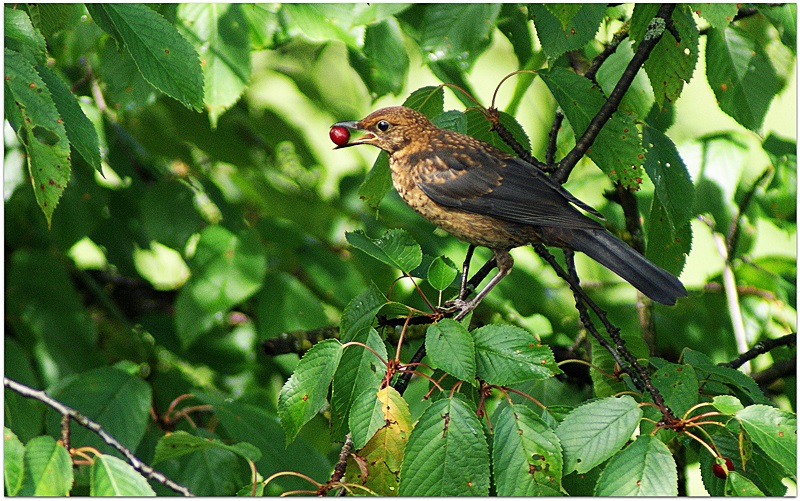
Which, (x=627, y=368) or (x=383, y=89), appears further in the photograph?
(x=383, y=89)

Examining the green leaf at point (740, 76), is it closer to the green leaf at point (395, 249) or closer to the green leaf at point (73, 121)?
the green leaf at point (395, 249)

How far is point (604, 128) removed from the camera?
294 centimetres

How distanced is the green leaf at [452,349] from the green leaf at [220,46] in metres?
1.76

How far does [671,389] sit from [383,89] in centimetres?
203

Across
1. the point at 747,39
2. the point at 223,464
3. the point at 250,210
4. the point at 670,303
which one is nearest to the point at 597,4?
the point at 747,39

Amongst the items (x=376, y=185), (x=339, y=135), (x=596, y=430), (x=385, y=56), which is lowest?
(x=596, y=430)

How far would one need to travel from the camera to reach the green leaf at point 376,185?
3.24 metres

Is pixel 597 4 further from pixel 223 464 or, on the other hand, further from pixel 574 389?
pixel 223 464

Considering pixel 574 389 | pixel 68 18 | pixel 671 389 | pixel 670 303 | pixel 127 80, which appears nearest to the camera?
pixel 671 389

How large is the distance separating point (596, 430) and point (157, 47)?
1764mm

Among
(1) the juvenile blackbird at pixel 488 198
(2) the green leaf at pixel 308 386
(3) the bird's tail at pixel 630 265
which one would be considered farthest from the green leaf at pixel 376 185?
(2) the green leaf at pixel 308 386

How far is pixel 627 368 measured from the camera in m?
2.65

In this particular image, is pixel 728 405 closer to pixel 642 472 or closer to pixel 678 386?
pixel 678 386

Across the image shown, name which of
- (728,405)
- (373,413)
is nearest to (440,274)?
(373,413)
